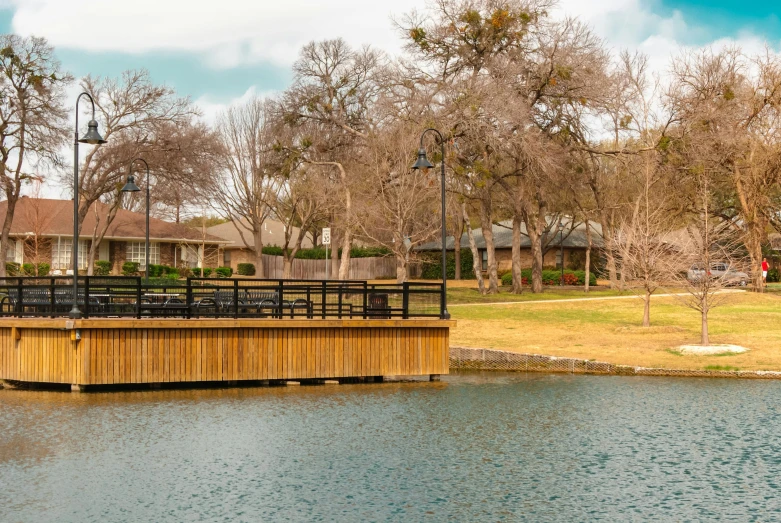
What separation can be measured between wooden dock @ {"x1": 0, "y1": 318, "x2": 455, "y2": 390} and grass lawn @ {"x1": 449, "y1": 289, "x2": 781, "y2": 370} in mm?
5559

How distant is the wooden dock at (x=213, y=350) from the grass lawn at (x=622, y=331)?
18.2 feet

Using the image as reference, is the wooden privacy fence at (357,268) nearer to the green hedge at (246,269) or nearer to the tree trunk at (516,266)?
the green hedge at (246,269)

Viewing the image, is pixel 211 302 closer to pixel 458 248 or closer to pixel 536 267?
pixel 536 267

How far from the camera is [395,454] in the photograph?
15.0 metres

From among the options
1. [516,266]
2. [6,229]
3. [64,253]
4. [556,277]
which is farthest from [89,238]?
[556,277]

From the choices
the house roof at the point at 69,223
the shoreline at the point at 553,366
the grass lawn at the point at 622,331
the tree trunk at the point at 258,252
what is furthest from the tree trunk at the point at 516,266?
the house roof at the point at 69,223

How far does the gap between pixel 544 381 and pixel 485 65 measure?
80.4 feet

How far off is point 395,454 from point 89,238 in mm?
50275

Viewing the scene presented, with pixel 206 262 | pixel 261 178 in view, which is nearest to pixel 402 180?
pixel 261 178

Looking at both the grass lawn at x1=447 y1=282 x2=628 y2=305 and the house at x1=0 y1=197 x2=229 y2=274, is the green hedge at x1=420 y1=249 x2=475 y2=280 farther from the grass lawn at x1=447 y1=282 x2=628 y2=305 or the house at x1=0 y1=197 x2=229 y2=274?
the grass lawn at x1=447 y1=282 x2=628 y2=305

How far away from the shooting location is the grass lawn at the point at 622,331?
25.4m

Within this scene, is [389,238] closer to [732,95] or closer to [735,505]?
[732,95]

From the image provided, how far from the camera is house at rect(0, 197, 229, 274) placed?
5962 centimetres

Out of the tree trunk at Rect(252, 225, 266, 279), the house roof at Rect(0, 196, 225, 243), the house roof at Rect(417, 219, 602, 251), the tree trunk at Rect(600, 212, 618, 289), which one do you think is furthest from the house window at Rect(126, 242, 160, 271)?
the tree trunk at Rect(600, 212, 618, 289)
